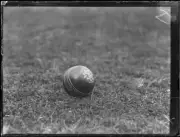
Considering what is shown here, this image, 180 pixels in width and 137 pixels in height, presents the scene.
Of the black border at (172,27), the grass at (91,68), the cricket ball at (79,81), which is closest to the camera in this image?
the black border at (172,27)

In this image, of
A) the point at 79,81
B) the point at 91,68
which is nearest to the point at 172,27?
the point at 79,81

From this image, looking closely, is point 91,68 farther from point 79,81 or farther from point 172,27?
point 172,27

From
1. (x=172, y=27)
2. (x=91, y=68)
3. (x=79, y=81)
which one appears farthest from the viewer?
(x=91, y=68)

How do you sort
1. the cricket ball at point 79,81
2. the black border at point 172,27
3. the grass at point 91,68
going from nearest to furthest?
the black border at point 172,27, the grass at point 91,68, the cricket ball at point 79,81

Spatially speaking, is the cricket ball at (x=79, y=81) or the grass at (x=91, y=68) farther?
the cricket ball at (x=79, y=81)

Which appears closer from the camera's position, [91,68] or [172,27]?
[172,27]

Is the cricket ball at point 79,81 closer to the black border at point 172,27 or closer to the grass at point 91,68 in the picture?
the grass at point 91,68

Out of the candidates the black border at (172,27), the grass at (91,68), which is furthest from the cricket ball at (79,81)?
the black border at (172,27)
